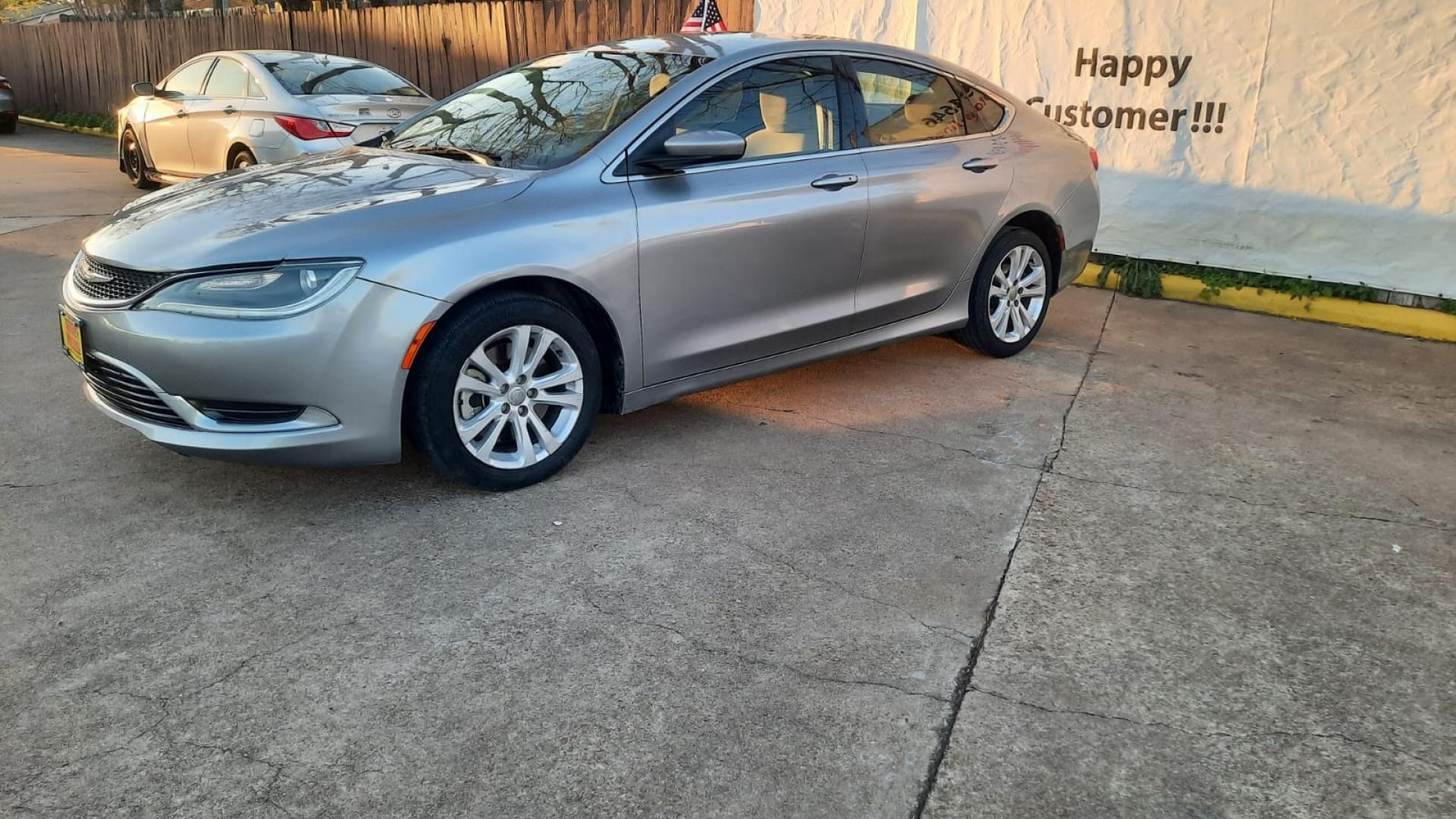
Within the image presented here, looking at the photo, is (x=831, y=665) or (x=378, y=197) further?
(x=378, y=197)

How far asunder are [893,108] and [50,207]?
28.2 ft

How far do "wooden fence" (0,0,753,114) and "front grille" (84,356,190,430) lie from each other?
6.94 metres

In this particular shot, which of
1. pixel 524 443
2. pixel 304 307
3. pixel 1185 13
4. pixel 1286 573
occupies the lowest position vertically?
pixel 1286 573

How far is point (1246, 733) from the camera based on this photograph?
9.39 feet

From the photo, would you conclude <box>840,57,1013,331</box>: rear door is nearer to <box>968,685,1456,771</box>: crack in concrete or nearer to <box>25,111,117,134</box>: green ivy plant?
<box>968,685,1456,771</box>: crack in concrete

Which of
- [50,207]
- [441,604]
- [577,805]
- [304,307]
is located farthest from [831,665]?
[50,207]

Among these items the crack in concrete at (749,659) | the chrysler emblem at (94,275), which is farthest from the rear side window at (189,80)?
the crack in concrete at (749,659)

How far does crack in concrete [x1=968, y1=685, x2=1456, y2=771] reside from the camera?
110 inches

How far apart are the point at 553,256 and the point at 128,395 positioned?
1536 millimetres

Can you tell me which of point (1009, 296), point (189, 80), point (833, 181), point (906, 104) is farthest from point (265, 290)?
point (189, 80)

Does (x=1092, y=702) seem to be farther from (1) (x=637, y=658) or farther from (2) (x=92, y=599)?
(2) (x=92, y=599)

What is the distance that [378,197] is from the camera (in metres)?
3.97

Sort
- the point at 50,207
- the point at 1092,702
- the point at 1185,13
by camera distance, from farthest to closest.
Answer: the point at 50,207 < the point at 1185,13 < the point at 1092,702

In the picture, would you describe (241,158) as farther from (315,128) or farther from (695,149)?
(695,149)
